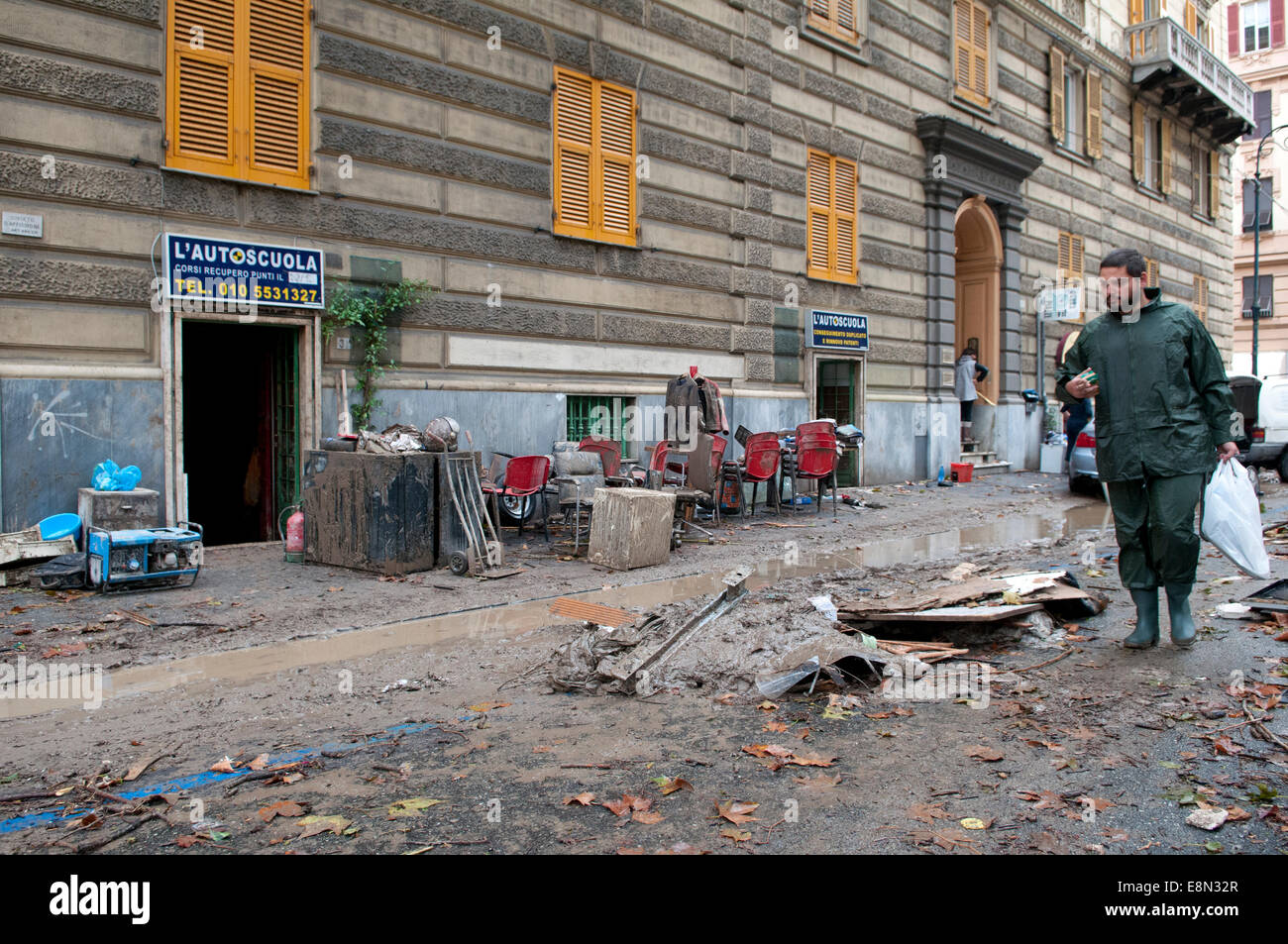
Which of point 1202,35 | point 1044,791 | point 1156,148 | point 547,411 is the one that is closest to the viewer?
point 1044,791

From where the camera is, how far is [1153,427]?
209 inches

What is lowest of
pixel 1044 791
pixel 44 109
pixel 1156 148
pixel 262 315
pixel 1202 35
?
pixel 1044 791

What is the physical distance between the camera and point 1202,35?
31.8 metres

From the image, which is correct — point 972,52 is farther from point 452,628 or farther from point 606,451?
point 452,628

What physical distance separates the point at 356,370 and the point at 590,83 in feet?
17.9

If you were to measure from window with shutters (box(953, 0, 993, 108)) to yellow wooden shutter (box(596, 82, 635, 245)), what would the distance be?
31.4 feet

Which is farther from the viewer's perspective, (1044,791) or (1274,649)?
(1274,649)

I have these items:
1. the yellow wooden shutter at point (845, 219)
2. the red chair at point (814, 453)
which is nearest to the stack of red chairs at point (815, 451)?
the red chair at point (814, 453)

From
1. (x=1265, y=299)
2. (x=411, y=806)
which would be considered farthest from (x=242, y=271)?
(x=1265, y=299)

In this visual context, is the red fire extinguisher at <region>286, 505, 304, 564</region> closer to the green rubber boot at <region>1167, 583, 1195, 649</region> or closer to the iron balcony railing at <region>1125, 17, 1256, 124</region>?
the green rubber boot at <region>1167, 583, 1195, 649</region>

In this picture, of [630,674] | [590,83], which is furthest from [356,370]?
[630,674]

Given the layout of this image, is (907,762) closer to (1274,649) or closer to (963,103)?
(1274,649)

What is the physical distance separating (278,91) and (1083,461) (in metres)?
13.7

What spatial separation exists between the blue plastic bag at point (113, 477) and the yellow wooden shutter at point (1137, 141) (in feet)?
89.2
